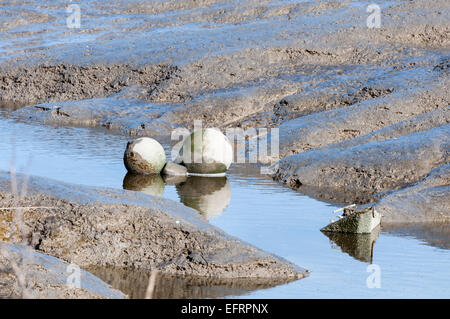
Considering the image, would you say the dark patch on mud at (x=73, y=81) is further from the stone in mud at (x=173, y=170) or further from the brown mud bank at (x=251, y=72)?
the stone in mud at (x=173, y=170)

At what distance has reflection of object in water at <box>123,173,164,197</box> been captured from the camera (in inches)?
595

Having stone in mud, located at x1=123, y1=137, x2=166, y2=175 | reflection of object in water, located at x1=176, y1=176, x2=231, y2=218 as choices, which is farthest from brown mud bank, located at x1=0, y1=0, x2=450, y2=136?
stone in mud, located at x1=123, y1=137, x2=166, y2=175

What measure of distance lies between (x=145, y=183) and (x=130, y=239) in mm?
5149

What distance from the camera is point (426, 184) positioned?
579 inches

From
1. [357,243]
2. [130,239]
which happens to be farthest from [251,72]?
[130,239]

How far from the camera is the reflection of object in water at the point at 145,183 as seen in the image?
49.6ft

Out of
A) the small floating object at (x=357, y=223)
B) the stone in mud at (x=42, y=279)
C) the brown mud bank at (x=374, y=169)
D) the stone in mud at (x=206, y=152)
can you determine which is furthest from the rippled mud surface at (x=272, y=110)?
the stone in mud at (x=42, y=279)

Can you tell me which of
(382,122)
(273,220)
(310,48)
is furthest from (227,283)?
(310,48)

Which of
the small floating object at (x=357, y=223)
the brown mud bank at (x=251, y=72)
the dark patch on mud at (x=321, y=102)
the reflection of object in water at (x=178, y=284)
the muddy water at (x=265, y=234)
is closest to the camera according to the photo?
the reflection of object in water at (x=178, y=284)

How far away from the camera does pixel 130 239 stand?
34.7 feet

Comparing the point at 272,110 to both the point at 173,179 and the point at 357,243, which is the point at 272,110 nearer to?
the point at 173,179

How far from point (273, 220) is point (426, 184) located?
2.98m

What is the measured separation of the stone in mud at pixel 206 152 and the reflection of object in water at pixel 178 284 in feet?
19.4
